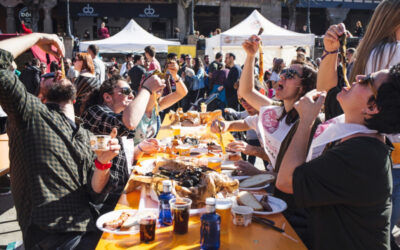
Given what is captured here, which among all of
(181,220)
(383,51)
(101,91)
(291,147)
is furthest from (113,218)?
(383,51)

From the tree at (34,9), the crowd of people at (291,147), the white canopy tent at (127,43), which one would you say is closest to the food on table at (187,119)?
the crowd of people at (291,147)

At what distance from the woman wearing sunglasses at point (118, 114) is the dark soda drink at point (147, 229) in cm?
64

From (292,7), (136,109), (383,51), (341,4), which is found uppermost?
(341,4)

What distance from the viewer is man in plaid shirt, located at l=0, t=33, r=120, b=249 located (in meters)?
2.02

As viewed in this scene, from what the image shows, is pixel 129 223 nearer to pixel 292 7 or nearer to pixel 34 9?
pixel 34 9

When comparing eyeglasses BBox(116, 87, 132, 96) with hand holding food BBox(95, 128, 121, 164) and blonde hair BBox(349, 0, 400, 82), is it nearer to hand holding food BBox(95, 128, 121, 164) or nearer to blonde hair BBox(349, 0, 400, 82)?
hand holding food BBox(95, 128, 121, 164)

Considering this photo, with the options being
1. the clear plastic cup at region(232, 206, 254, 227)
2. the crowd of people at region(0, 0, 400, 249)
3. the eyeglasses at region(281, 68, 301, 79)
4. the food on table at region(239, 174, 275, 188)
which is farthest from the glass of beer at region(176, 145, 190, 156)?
the clear plastic cup at region(232, 206, 254, 227)

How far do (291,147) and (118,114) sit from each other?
4.71 ft

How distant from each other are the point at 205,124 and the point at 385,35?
3173mm

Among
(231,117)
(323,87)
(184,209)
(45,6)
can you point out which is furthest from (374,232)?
(45,6)

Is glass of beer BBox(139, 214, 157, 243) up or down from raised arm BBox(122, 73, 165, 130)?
down

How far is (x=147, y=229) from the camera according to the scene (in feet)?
5.79

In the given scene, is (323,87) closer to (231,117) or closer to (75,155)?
(75,155)

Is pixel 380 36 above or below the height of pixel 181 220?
above
